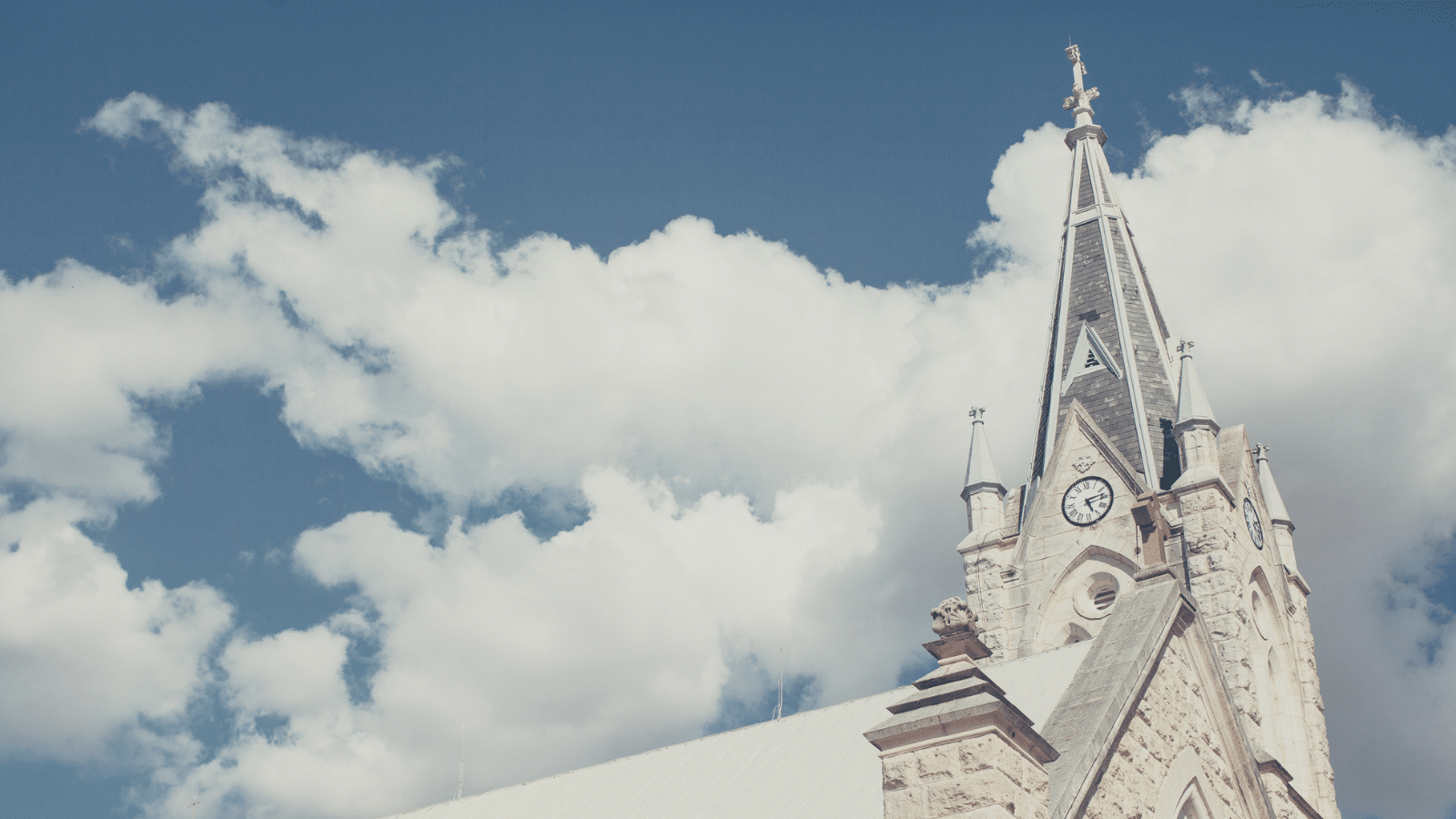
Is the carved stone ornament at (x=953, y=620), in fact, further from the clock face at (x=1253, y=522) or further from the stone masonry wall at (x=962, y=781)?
the clock face at (x=1253, y=522)

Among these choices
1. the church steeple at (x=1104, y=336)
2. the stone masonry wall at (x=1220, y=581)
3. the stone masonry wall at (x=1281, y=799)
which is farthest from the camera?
the church steeple at (x=1104, y=336)

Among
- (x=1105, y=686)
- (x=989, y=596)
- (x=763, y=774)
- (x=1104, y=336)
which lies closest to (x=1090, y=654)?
(x=1105, y=686)

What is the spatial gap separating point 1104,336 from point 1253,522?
729 centimetres

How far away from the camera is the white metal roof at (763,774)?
16266 mm

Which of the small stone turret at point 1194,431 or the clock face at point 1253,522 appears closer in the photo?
the small stone turret at point 1194,431

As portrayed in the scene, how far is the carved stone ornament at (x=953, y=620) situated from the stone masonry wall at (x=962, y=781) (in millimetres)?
962

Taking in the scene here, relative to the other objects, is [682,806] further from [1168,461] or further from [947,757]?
[1168,461]

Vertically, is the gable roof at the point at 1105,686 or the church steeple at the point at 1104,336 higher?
the church steeple at the point at 1104,336

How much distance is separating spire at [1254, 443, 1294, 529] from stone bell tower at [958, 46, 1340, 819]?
0.16 ft

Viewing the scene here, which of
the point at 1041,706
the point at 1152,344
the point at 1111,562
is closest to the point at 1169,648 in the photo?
the point at 1041,706

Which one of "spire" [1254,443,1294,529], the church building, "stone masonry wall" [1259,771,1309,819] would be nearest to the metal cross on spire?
the church building

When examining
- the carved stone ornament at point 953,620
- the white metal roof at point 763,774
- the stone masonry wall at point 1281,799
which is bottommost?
the carved stone ornament at point 953,620

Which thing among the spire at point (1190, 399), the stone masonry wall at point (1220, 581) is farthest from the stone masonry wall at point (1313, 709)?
the spire at point (1190, 399)

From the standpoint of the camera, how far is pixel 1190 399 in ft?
127
